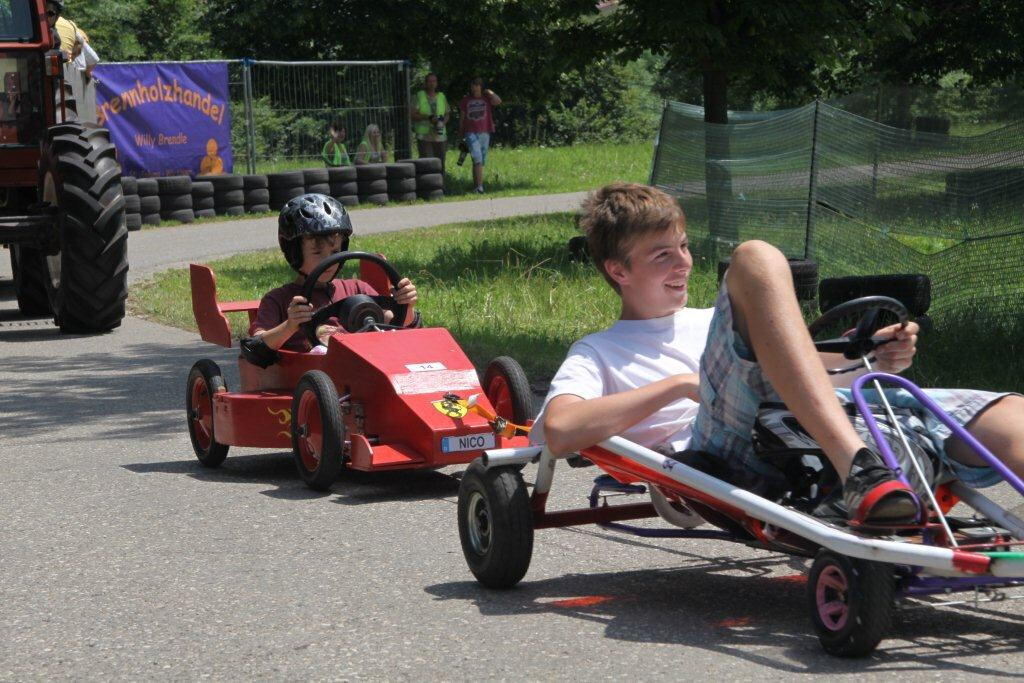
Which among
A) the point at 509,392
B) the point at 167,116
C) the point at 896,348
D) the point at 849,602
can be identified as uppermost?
the point at 896,348

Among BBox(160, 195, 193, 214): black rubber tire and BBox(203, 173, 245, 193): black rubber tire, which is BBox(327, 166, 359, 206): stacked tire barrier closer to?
BBox(203, 173, 245, 193): black rubber tire

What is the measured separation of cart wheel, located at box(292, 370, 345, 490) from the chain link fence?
15.4 ft

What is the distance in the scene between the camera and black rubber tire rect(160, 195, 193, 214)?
21609 millimetres

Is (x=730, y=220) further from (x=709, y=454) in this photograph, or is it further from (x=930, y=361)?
(x=709, y=454)

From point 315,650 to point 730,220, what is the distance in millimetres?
11196


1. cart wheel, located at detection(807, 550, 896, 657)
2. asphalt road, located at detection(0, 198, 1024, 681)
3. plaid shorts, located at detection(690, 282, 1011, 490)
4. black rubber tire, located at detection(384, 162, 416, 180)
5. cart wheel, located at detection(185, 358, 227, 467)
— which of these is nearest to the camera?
cart wheel, located at detection(807, 550, 896, 657)

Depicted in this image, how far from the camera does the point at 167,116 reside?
22234 mm

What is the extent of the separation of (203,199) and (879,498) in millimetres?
19036

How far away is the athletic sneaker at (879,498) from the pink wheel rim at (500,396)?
9.63ft

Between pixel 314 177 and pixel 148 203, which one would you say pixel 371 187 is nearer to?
pixel 314 177

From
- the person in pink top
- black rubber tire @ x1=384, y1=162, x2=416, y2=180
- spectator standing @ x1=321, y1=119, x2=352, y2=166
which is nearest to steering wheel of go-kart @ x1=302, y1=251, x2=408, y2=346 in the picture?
black rubber tire @ x1=384, y1=162, x2=416, y2=180

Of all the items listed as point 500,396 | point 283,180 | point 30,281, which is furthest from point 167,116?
point 500,396

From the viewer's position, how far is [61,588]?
5332 mm

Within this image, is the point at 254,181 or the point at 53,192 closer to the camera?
the point at 53,192
